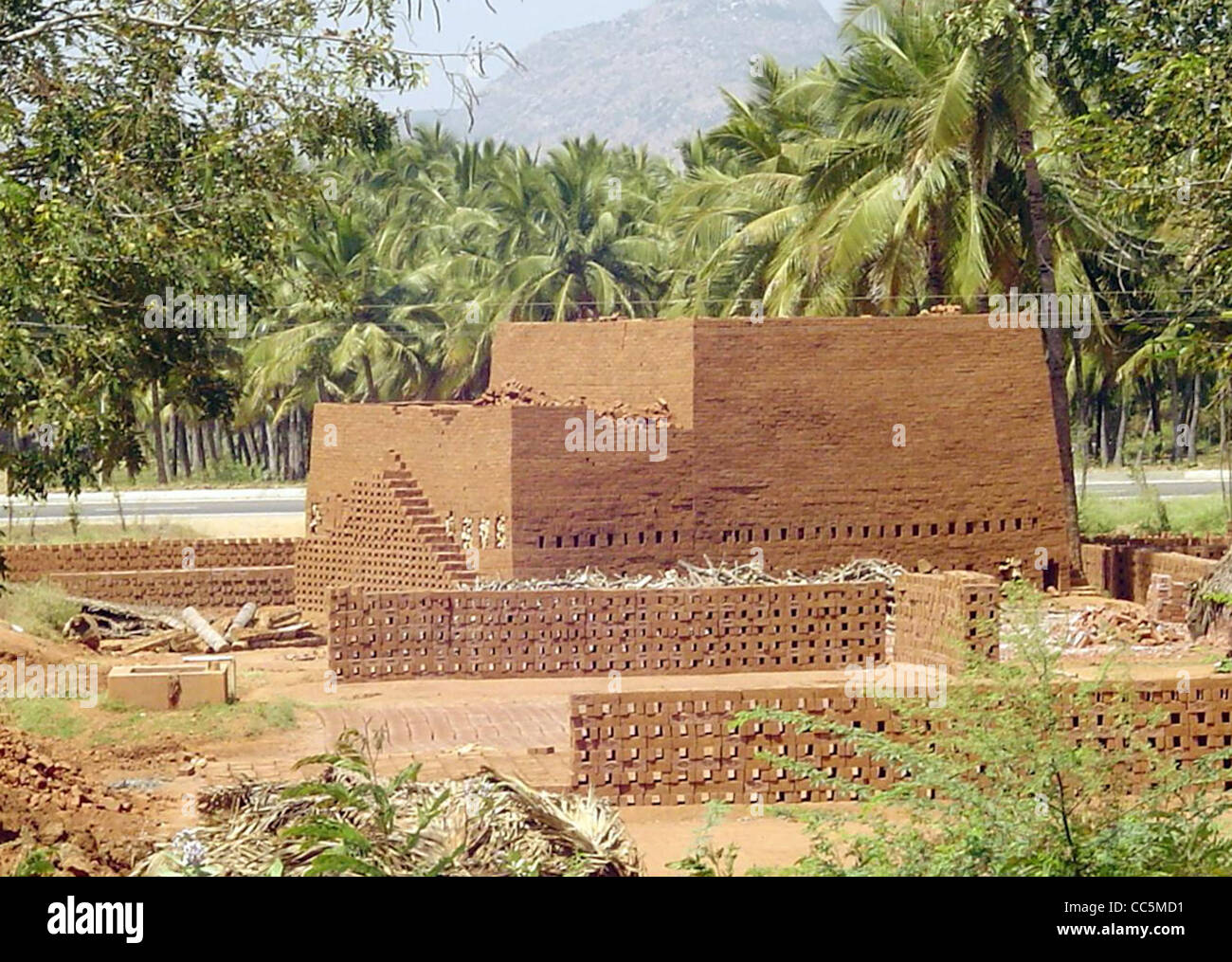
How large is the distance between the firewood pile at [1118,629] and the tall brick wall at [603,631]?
9.69 feet

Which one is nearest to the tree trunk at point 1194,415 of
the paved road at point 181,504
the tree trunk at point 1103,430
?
the tree trunk at point 1103,430

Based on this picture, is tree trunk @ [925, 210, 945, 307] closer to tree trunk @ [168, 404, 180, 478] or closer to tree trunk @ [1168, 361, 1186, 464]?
tree trunk @ [1168, 361, 1186, 464]

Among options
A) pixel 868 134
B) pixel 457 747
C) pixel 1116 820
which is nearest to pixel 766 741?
pixel 457 747

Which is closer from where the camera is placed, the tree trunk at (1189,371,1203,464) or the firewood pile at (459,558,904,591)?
the firewood pile at (459,558,904,591)

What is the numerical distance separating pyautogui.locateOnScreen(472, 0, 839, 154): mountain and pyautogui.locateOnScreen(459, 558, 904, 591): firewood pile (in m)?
11.5

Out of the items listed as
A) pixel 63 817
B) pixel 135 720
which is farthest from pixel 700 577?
pixel 63 817

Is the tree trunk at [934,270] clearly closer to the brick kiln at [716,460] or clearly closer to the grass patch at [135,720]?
the brick kiln at [716,460]

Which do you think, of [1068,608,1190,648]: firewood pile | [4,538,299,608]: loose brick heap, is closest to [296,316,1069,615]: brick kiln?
[1068,608,1190,648]: firewood pile

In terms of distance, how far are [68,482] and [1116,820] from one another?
6.32 meters

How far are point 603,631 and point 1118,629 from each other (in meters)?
6.40

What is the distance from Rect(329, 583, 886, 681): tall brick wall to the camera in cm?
1825

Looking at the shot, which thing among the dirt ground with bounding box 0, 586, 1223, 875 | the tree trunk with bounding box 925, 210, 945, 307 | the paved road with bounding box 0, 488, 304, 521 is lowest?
the dirt ground with bounding box 0, 586, 1223, 875

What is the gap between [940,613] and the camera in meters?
17.7
